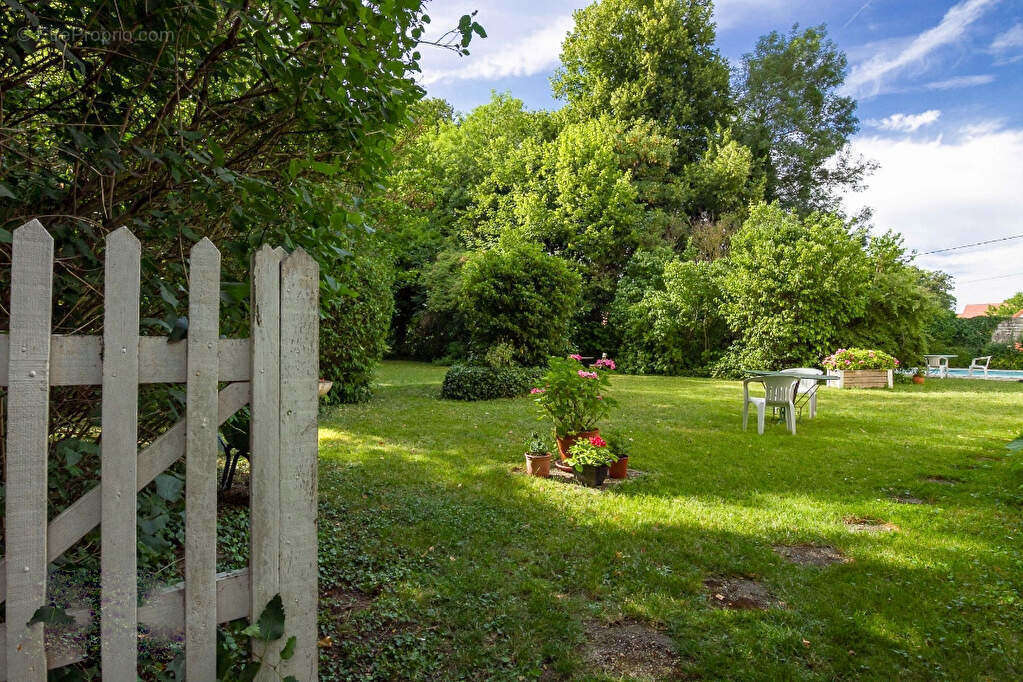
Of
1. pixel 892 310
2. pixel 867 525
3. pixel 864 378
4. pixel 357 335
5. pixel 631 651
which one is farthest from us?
pixel 892 310

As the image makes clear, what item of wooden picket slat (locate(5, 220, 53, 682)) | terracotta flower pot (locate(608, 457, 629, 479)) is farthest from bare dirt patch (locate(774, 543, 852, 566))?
wooden picket slat (locate(5, 220, 53, 682))

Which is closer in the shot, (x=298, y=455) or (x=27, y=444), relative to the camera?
(x=27, y=444)

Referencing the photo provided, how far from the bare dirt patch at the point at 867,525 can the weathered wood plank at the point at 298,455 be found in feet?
13.2

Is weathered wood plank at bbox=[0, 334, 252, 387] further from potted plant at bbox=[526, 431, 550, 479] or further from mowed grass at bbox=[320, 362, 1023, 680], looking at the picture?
potted plant at bbox=[526, 431, 550, 479]

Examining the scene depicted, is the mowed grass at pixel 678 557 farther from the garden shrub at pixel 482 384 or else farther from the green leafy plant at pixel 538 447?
the garden shrub at pixel 482 384

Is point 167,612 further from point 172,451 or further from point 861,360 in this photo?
point 861,360

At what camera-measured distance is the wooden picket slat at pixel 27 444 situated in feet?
3.95

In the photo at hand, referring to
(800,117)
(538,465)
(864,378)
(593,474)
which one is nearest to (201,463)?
(593,474)

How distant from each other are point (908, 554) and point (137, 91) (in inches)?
194

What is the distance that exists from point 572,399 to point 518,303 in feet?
22.9

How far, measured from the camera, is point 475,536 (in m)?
3.71

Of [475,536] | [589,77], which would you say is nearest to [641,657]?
[475,536]

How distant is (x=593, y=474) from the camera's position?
4941mm

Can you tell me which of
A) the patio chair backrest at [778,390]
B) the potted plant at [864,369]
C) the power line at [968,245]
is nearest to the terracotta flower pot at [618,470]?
the patio chair backrest at [778,390]
